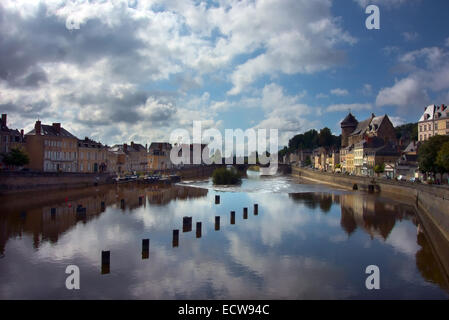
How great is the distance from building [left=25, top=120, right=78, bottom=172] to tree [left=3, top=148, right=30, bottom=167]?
506cm

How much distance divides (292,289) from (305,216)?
690 inches

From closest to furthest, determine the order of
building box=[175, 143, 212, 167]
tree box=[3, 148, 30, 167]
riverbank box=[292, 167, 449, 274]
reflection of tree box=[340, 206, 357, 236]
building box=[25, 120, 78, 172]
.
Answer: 1. riverbank box=[292, 167, 449, 274]
2. reflection of tree box=[340, 206, 357, 236]
3. tree box=[3, 148, 30, 167]
4. building box=[25, 120, 78, 172]
5. building box=[175, 143, 212, 167]

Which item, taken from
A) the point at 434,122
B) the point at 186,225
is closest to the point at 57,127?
the point at 186,225

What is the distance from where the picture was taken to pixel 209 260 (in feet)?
58.5

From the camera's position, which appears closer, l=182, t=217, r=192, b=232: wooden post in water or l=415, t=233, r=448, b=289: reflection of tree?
l=415, t=233, r=448, b=289: reflection of tree

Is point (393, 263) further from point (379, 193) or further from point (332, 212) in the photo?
point (379, 193)

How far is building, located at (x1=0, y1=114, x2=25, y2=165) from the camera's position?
52.8m

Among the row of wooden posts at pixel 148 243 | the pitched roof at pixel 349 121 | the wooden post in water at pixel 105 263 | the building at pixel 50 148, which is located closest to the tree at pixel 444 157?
the row of wooden posts at pixel 148 243

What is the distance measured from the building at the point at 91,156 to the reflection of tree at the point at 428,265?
2186 inches

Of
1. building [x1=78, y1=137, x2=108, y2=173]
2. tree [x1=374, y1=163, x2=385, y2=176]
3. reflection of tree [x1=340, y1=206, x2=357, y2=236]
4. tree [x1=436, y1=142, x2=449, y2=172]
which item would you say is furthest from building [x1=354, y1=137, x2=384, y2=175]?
building [x1=78, y1=137, x2=108, y2=173]

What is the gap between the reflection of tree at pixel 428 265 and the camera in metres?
15.4

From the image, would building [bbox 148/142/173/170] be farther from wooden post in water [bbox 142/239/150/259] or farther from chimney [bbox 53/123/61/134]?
wooden post in water [bbox 142/239/150/259]

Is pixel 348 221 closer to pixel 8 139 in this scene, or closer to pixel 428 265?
pixel 428 265

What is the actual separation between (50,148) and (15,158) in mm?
7859
